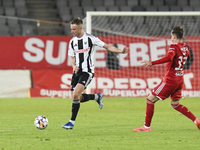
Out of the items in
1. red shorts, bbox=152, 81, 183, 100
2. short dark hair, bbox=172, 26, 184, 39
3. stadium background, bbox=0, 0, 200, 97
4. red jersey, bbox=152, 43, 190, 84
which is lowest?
stadium background, bbox=0, 0, 200, 97

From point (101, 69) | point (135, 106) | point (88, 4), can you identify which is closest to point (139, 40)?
point (101, 69)

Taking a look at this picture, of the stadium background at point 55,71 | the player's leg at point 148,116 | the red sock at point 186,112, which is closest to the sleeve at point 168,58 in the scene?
the player's leg at point 148,116

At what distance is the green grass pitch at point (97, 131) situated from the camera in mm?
5004

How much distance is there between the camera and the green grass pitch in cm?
500

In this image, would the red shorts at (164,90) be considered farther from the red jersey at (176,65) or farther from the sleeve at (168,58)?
the sleeve at (168,58)

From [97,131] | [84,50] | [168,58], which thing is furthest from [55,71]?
[168,58]

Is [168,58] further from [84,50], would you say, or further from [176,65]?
[84,50]

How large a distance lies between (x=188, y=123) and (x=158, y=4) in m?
12.9

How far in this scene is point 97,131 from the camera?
6.23 m

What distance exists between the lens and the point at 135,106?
→ 1055 cm

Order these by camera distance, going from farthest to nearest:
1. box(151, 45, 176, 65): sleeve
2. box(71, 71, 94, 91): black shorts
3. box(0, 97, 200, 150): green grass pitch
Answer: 1. box(71, 71, 94, 91): black shorts
2. box(151, 45, 176, 65): sleeve
3. box(0, 97, 200, 150): green grass pitch

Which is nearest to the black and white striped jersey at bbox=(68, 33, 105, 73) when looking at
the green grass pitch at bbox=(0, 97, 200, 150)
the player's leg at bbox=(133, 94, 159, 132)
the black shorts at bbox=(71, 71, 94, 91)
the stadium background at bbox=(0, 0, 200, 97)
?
the black shorts at bbox=(71, 71, 94, 91)

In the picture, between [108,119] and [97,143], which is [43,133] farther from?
[108,119]

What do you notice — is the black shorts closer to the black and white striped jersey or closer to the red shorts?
the black and white striped jersey
